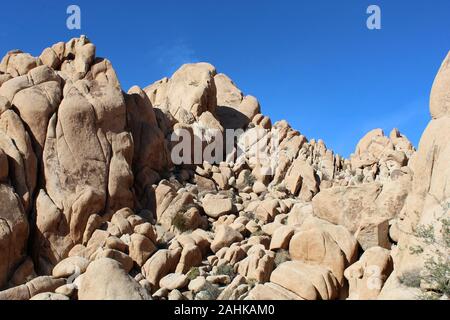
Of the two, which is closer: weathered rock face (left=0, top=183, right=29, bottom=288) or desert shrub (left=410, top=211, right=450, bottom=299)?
desert shrub (left=410, top=211, right=450, bottom=299)

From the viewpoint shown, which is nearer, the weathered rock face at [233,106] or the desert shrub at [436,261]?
the desert shrub at [436,261]

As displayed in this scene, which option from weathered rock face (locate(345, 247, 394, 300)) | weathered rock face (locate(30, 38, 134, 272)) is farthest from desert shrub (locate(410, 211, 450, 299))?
weathered rock face (locate(30, 38, 134, 272))

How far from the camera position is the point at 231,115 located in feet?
153

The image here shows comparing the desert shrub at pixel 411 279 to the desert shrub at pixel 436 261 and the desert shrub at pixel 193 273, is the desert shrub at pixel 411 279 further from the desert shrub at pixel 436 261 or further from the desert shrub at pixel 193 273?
the desert shrub at pixel 193 273

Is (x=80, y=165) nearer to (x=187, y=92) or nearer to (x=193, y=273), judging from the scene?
(x=193, y=273)

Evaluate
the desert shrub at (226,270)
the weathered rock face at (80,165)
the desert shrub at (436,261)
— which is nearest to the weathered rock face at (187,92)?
the weathered rock face at (80,165)

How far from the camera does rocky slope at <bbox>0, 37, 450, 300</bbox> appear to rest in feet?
54.7

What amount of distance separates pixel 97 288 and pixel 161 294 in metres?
4.01

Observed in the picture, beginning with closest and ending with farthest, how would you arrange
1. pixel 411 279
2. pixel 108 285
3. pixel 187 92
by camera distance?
pixel 411 279
pixel 108 285
pixel 187 92

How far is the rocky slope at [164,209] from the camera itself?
1669 cm

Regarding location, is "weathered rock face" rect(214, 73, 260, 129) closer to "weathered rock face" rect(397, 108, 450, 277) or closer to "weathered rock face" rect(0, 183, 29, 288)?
"weathered rock face" rect(0, 183, 29, 288)

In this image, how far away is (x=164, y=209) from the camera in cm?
2925

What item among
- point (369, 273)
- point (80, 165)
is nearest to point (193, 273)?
point (369, 273)
